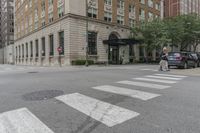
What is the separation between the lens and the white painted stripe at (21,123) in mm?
3523

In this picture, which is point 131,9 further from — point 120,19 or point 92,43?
point 92,43

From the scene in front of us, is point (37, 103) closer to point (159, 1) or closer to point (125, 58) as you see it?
point (125, 58)

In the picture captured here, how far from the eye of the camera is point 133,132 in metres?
3.38

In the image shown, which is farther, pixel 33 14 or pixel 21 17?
pixel 21 17

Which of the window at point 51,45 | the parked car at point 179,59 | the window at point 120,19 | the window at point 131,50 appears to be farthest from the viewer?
the window at point 131,50

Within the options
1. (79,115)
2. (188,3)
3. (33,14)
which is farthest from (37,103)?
(188,3)

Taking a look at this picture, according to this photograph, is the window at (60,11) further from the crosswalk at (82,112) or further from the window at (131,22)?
the crosswalk at (82,112)

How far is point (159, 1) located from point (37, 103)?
52678 millimetres

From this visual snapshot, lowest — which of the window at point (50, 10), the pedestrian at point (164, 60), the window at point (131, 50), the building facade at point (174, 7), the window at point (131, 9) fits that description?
the pedestrian at point (164, 60)

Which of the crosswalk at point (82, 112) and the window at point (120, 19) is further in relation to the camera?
the window at point (120, 19)

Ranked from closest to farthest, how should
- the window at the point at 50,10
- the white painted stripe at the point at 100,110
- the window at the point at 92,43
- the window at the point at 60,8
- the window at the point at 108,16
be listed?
the white painted stripe at the point at 100,110 → the window at the point at 60,8 → the window at the point at 92,43 → the window at the point at 108,16 → the window at the point at 50,10

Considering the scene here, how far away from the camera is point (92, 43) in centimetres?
3228

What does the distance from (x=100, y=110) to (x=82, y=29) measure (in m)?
27.1

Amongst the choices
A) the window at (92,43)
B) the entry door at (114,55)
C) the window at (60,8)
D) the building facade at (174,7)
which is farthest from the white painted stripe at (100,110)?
the building facade at (174,7)
